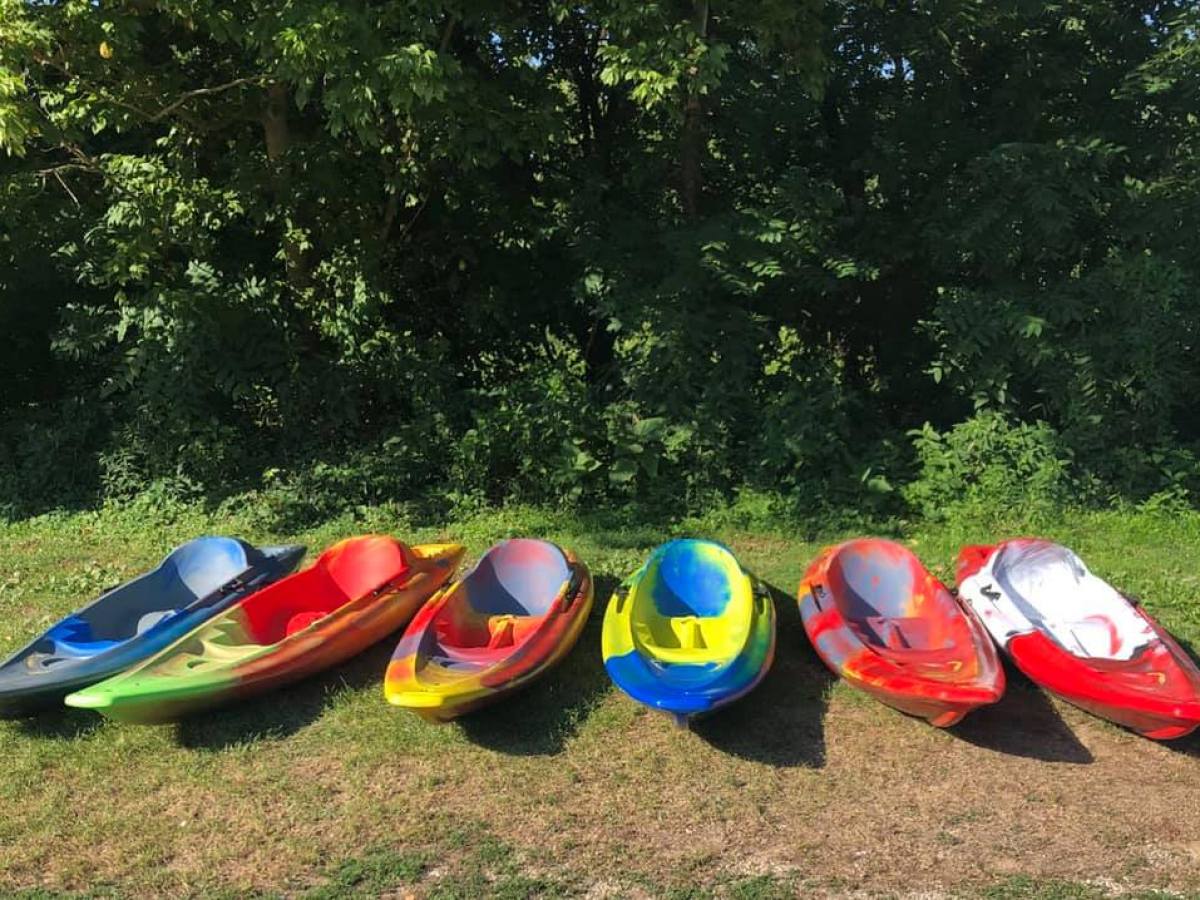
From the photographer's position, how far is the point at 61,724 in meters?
4.61

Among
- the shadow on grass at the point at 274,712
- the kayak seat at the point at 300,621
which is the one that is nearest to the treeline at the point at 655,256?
the kayak seat at the point at 300,621

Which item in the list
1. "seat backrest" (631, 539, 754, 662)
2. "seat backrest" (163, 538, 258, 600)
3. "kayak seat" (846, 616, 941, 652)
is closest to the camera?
"seat backrest" (631, 539, 754, 662)

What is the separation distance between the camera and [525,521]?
795cm

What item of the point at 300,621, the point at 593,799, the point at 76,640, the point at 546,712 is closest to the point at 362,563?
the point at 300,621

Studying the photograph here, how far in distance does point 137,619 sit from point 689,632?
10.4 ft

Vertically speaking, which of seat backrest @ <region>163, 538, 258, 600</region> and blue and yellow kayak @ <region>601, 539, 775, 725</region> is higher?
seat backrest @ <region>163, 538, 258, 600</region>

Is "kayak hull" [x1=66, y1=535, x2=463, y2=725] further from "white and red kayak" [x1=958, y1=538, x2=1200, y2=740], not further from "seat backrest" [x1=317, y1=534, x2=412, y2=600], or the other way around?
"white and red kayak" [x1=958, y1=538, x2=1200, y2=740]

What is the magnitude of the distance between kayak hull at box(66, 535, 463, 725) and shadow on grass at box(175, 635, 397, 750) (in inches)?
4.3

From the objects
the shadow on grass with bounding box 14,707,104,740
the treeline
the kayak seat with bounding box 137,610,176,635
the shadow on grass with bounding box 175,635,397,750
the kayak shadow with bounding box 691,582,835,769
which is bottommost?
the kayak shadow with bounding box 691,582,835,769

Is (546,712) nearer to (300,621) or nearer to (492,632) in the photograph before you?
(492,632)

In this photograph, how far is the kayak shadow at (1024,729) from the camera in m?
4.36

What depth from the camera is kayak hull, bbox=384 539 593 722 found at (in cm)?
427

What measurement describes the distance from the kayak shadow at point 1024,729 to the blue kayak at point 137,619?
3994 millimetres

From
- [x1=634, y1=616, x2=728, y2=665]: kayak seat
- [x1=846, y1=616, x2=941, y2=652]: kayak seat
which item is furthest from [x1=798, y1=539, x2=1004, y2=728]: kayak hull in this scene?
[x1=634, y1=616, x2=728, y2=665]: kayak seat
